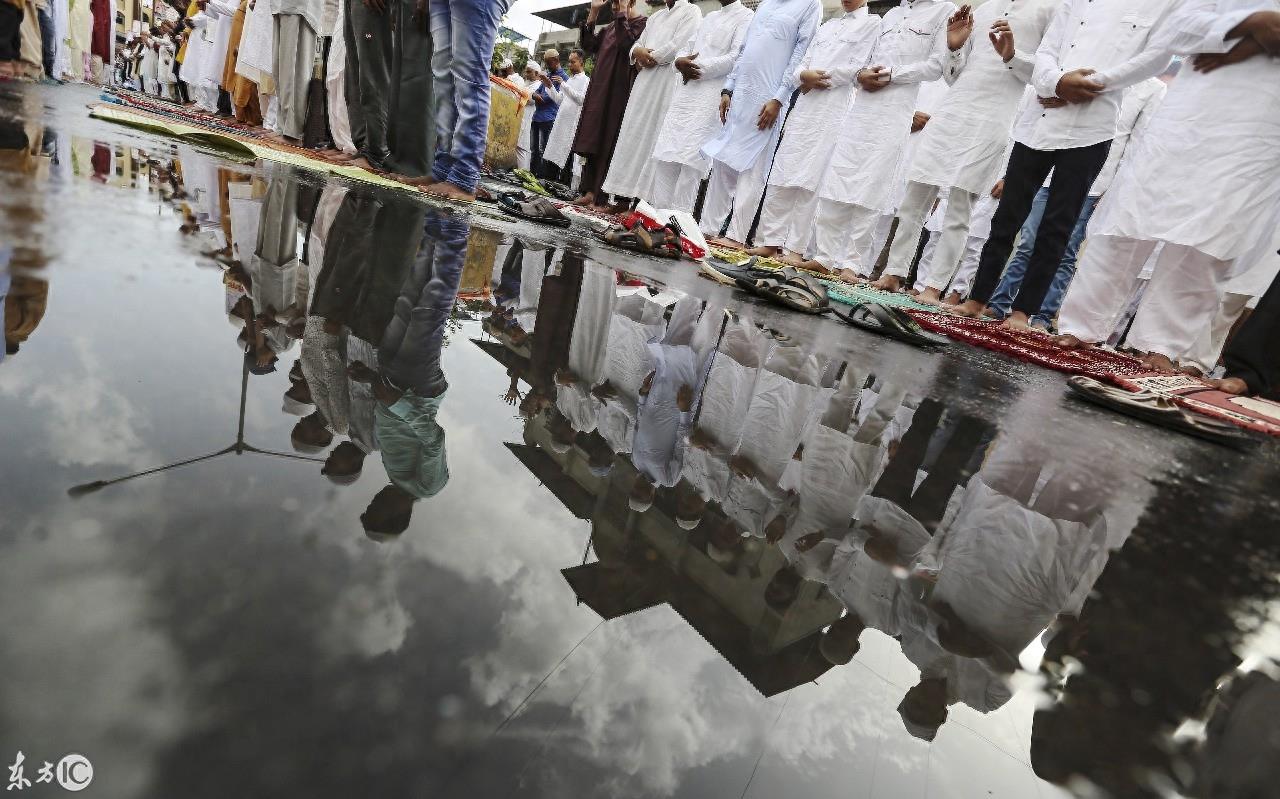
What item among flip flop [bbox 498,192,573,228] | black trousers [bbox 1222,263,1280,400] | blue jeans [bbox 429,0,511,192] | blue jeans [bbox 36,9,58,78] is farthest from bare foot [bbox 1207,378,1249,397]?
blue jeans [bbox 36,9,58,78]

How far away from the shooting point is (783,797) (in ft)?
1.01

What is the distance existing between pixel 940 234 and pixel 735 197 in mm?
1823

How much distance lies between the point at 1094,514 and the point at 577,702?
2.75ft

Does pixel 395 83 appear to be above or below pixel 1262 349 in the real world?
above

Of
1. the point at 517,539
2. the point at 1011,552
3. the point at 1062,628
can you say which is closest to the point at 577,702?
the point at 517,539

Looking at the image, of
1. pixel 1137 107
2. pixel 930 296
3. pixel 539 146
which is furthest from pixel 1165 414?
pixel 539 146

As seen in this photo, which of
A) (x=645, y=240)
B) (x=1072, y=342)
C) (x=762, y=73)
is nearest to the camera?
(x=1072, y=342)

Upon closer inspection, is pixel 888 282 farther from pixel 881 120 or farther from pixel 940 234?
pixel 881 120

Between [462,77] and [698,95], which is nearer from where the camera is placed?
[462,77]

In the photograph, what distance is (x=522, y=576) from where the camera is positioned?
41 cm

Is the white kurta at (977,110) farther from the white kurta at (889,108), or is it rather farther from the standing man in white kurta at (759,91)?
the standing man in white kurta at (759,91)

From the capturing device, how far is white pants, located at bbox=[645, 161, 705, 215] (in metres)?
5.46

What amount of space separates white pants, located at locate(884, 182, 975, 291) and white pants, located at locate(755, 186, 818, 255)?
2.75 feet

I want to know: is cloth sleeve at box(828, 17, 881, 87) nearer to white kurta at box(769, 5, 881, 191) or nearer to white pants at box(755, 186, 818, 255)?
white kurta at box(769, 5, 881, 191)
